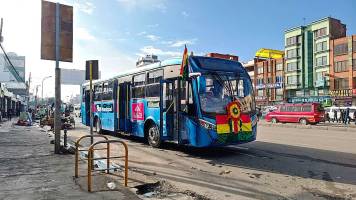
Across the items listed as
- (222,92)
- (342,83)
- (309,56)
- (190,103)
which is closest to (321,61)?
(309,56)

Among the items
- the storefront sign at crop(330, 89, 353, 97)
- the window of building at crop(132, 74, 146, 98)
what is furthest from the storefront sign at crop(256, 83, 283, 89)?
the window of building at crop(132, 74, 146, 98)

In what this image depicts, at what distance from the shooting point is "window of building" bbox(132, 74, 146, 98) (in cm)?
1459

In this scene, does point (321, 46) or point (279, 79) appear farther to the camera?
point (279, 79)

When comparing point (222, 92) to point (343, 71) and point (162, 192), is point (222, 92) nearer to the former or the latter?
point (162, 192)

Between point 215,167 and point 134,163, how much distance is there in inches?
93.9

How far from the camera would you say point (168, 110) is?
40.9ft

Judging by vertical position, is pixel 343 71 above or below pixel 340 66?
below

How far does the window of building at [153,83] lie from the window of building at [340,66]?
2060 inches

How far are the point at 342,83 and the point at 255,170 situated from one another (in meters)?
55.0

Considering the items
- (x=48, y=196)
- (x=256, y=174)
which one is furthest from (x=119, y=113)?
(x=48, y=196)

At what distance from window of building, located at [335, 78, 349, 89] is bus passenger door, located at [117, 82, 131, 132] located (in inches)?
1976

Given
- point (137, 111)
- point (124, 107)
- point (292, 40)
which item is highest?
point (292, 40)

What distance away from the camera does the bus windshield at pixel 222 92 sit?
432 inches

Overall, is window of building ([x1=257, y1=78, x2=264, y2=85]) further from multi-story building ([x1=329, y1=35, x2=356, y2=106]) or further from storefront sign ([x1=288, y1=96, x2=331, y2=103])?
multi-story building ([x1=329, y1=35, x2=356, y2=106])
